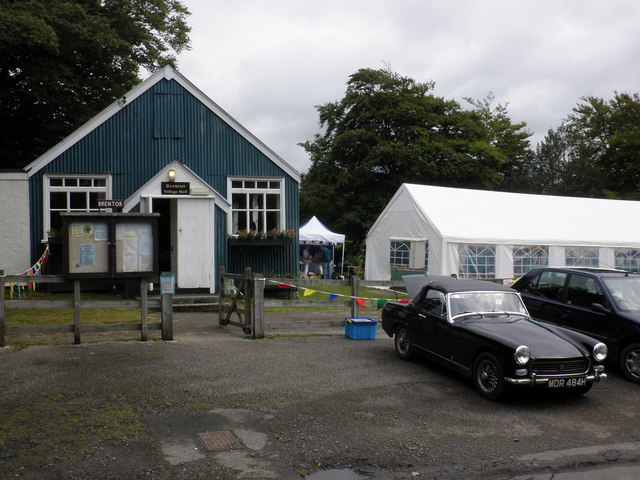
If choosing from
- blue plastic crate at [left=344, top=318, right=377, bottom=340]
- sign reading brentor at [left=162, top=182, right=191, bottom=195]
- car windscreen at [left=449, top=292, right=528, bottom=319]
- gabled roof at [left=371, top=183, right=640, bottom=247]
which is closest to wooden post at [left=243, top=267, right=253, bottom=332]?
blue plastic crate at [left=344, top=318, right=377, bottom=340]

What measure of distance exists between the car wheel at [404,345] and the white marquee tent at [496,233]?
39.1 ft

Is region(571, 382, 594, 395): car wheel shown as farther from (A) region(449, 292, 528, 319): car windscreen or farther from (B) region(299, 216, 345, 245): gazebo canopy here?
(B) region(299, 216, 345, 245): gazebo canopy

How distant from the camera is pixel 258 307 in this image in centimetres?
1094

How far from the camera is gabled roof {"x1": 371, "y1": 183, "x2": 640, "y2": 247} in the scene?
2245cm

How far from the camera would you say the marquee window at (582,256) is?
76.3 ft

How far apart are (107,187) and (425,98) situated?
29.7 m

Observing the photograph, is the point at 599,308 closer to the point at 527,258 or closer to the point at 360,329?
the point at 360,329

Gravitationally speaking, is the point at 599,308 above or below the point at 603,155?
below

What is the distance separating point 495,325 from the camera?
8.10 meters

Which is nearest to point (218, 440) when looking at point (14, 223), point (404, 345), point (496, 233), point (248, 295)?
point (404, 345)

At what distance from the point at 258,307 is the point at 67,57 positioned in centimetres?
1494

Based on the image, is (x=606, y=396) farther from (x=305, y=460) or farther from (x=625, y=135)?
(x=625, y=135)

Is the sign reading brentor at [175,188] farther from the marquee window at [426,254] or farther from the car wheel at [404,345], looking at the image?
the marquee window at [426,254]

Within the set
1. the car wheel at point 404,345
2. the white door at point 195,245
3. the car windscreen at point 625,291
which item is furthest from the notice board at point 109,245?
the car windscreen at point 625,291
